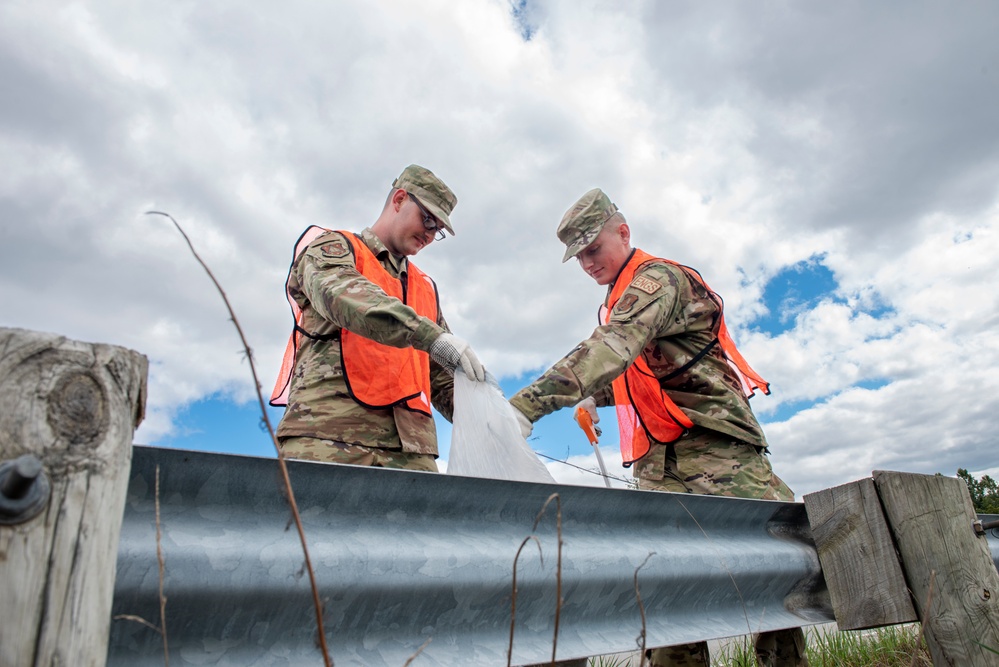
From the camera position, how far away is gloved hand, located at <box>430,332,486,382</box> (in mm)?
2459

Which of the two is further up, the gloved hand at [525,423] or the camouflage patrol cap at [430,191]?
the camouflage patrol cap at [430,191]

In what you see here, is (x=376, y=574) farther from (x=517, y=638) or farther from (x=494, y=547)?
(x=517, y=638)

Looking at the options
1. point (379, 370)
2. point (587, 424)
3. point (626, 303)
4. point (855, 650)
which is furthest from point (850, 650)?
point (379, 370)

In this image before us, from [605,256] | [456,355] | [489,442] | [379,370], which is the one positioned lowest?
[489,442]

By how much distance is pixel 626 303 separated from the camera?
310cm

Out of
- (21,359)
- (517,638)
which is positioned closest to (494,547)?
(517,638)

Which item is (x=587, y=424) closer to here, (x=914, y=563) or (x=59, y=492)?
(x=914, y=563)

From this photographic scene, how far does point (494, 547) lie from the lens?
1.45 metres

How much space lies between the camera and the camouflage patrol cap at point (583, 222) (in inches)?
147

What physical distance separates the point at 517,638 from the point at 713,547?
0.73 meters

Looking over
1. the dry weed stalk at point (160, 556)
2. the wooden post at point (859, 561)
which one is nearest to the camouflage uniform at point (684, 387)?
the wooden post at point (859, 561)

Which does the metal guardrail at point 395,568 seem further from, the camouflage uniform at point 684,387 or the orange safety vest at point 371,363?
the orange safety vest at point 371,363

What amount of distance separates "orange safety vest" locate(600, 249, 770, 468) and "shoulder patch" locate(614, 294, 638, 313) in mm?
164

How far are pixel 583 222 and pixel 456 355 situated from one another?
1546 millimetres
